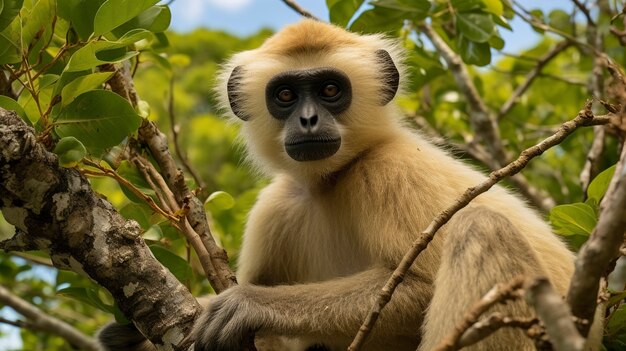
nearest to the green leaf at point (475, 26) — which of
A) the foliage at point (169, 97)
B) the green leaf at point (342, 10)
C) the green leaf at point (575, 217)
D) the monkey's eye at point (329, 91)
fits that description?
the foliage at point (169, 97)

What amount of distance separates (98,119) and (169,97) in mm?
2949

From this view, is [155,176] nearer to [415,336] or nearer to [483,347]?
[415,336]

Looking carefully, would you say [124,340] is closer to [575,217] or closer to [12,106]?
[12,106]

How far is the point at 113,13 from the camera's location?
4.95 meters

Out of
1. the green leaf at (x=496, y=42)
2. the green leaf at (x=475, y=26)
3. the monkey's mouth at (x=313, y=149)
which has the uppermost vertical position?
the green leaf at (x=475, y=26)

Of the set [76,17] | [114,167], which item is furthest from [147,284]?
[76,17]

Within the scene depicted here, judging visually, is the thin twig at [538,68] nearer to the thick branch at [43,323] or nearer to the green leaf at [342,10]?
the green leaf at [342,10]

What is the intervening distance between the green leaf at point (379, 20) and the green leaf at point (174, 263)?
2.87 meters

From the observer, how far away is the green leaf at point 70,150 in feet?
15.7

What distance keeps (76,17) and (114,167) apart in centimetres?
128

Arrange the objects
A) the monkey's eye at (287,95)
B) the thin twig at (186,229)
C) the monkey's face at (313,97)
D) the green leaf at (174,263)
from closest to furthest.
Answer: the thin twig at (186,229) < the green leaf at (174,263) < the monkey's face at (313,97) < the monkey's eye at (287,95)

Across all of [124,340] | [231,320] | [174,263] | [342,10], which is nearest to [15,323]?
[124,340]

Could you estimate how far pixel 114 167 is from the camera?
6035mm

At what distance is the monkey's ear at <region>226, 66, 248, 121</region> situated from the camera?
7.64 metres
